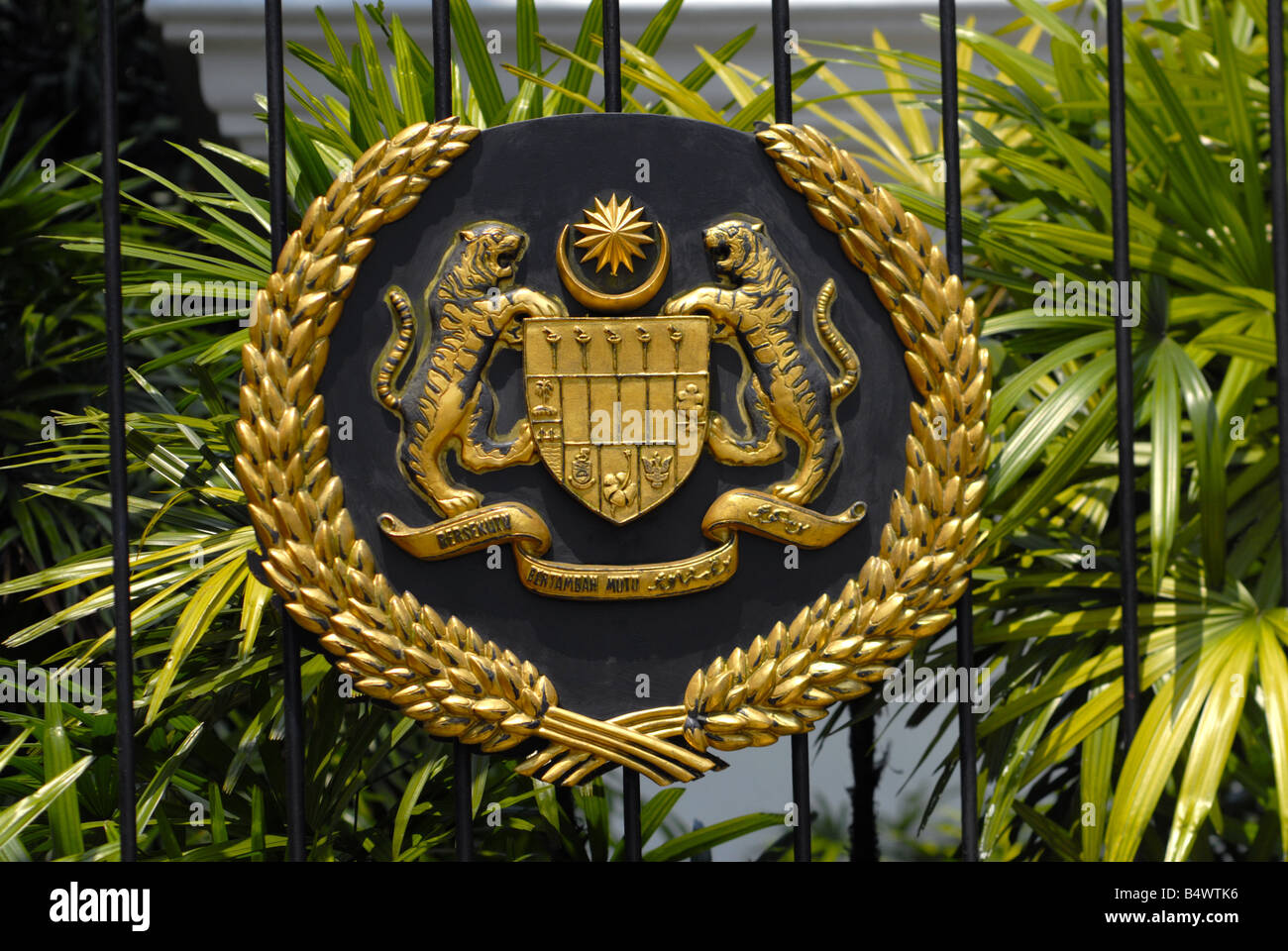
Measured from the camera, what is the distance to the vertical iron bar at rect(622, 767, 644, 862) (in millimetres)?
1810

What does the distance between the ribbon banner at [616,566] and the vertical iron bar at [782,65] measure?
23.7 inches

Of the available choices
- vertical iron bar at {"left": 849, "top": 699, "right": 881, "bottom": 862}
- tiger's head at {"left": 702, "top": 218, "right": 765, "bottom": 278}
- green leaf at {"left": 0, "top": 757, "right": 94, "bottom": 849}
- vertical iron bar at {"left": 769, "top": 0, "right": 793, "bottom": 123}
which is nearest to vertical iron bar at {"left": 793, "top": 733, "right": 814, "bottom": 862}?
tiger's head at {"left": 702, "top": 218, "right": 765, "bottom": 278}

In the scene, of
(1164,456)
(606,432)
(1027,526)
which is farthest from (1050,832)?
(606,432)

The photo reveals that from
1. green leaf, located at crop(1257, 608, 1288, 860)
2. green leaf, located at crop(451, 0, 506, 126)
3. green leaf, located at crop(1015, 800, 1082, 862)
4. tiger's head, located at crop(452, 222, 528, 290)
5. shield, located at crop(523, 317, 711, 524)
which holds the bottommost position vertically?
green leaf, located at crop(1015, 800, 1082, 862)

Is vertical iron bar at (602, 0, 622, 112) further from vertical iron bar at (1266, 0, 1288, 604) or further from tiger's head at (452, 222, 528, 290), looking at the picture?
vertical iron bar at (1266, 0, 1288, 604)

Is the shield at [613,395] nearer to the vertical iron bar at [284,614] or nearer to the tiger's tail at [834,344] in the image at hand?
the tiger's tail at [834,344]

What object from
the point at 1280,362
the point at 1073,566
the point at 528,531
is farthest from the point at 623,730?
the point at 1073,566

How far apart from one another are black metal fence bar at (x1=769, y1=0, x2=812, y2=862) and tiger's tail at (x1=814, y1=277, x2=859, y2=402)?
282 mm

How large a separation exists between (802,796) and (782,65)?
1.16 metres

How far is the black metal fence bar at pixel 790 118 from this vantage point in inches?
70.2

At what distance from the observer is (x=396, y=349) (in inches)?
69.7

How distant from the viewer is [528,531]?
1776mm

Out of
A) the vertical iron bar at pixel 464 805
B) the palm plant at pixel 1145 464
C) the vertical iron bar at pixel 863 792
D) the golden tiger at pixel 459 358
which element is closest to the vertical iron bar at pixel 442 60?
the golden tiger at pixel 459 358

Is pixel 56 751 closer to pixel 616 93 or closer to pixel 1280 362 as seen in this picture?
pixel 616 93
